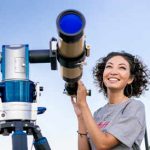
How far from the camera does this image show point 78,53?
8.55ft

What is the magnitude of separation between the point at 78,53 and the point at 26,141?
0.66 metres

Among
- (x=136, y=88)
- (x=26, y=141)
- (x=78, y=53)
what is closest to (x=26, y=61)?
(x=78, y=53)

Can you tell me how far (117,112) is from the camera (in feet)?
10.6

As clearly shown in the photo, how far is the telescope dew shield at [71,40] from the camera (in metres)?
Answer: 2.41

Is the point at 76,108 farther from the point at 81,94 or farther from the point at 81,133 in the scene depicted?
the point at 81,94

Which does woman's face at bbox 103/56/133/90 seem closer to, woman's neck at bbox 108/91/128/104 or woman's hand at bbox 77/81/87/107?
woman's neck at bbox 108/91/128/104

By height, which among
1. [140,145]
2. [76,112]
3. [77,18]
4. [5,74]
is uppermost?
[77,18]

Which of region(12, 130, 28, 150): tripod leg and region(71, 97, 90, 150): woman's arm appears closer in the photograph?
region(12, 130, 28, 150): tripod leg

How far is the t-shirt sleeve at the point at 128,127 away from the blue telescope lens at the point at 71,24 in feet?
3.29

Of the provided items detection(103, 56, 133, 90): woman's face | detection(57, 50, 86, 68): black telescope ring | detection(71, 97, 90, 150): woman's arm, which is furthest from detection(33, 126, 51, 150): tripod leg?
detection(103, 56, 133, 90): woman's face

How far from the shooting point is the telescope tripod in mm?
2438

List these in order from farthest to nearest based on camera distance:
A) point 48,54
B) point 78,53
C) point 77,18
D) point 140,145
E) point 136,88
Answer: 1. point 136,88
2. point 140,145
3. point 48,54
4. point 78,53
5. point 77,18

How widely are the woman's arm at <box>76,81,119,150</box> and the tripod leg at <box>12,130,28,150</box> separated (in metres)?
0.67

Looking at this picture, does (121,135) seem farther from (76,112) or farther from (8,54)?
(8,54)
